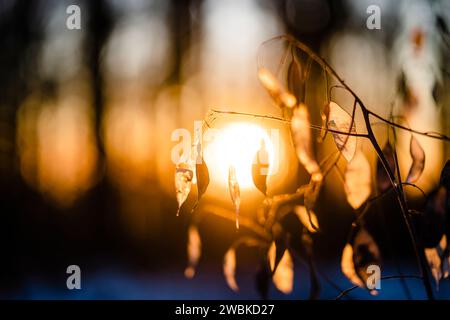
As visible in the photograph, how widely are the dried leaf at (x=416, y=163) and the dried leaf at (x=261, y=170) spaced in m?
0.23

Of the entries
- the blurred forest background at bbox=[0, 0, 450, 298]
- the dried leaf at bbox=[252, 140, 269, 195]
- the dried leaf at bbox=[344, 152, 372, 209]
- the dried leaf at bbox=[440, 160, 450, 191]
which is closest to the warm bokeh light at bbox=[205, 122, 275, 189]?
the dried leaf at bbox=[252, 140, 269, 195]

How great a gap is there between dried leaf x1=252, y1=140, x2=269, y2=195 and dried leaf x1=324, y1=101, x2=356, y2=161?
0.11m

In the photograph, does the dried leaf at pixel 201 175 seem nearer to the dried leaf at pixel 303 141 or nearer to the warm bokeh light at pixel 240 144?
the warm bokeh light at pixel 240 144

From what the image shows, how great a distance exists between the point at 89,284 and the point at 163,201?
44 centimetres

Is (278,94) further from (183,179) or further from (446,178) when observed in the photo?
(446,178)

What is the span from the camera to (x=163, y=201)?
1.54 m

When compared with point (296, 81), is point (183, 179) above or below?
below

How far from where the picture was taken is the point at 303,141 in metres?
0.54

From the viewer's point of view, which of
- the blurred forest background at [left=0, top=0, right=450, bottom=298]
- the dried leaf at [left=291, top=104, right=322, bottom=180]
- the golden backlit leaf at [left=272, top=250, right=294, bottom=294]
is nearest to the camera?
the dried leaf at [left=291, top=104, right=322, bottom=180]

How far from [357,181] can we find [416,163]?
0.39ft

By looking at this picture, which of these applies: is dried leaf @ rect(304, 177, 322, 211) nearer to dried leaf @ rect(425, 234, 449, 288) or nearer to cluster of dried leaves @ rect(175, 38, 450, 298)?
cluster of dried leaves @ rect(175, 38, 450, 298)

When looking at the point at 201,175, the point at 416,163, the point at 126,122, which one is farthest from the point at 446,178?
the point at 126,122

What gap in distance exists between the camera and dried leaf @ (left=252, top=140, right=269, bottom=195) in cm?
60
